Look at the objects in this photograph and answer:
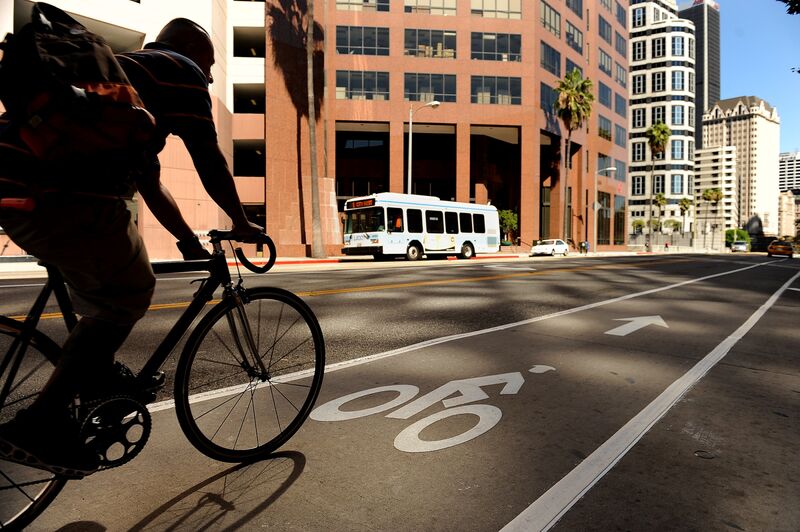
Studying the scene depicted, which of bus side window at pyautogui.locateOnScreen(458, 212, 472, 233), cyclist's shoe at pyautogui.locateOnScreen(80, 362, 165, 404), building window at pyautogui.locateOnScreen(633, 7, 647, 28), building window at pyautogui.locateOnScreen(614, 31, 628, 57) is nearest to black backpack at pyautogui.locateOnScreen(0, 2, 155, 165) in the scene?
cyclist's shoe at pyautogui.locateOnScreen(80, 362, 165, 404)

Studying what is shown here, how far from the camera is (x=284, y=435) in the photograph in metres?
3.06

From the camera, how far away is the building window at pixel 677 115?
128 metres

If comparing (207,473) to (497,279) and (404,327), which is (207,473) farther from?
(497,279)

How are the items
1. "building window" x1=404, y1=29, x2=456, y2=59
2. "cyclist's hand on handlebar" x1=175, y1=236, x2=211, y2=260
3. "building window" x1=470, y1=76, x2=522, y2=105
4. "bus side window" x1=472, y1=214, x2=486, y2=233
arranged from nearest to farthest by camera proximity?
"cyclist's hand on handlebar" x1=175, y1=236, x2=211, y2=260 → "bus side window" x1=472, y1=214, x2=486, y2=233 → "building window" x1=404, y1=29, x2=456, y2=59 → "building window" x1=470, y1=76, x2=522, y2=105

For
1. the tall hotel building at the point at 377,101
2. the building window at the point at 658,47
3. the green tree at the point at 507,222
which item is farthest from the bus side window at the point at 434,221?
the building window at the point at 658,47

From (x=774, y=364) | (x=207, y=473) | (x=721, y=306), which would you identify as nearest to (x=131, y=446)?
(x=207, y=473)

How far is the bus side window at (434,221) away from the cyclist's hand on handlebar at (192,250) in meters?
27.3

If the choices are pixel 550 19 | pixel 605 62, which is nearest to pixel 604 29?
pixel 605 62

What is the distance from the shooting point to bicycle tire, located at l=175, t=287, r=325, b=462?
2.62 m

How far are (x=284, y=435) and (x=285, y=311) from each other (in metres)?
0.72

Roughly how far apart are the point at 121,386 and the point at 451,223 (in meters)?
29.8

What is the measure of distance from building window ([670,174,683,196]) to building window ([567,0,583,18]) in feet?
279

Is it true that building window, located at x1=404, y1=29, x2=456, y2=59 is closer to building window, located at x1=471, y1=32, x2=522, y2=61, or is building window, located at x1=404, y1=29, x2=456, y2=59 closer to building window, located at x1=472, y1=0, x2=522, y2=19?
building window, located at x1=471, y1=32, x2=522, y2=61

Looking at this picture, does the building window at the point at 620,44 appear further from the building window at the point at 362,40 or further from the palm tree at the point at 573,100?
the building window at the point at 362,40
